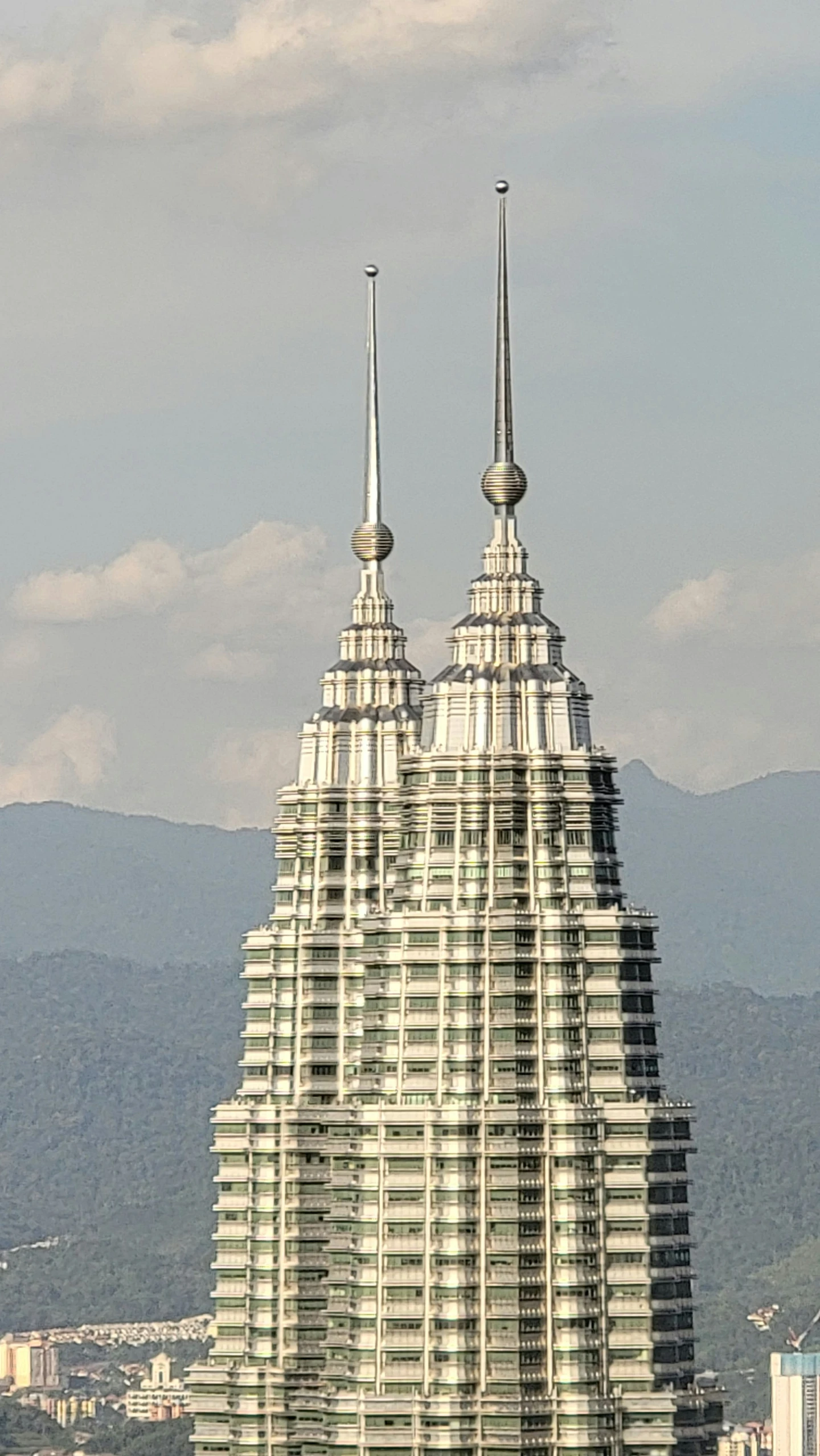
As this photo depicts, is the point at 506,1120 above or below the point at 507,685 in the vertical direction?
below

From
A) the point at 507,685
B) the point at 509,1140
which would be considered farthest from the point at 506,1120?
the point at 507,685

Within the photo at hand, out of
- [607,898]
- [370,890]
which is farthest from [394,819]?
[607,898]

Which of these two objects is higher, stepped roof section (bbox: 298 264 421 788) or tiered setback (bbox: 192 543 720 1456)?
stepped roof section (bbox: 298 264 421 788)

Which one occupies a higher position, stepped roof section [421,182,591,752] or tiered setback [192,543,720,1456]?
stepped roof section [421,182,591,752]

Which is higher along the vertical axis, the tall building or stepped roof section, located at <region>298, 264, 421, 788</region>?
stepped roof section, located at <region>298, 264, 421, 788</region>

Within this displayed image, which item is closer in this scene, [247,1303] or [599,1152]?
[599,1152]

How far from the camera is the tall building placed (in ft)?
301

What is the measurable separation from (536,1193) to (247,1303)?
36.9ft

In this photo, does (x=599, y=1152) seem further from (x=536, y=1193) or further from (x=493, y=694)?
(x=493, y=694)

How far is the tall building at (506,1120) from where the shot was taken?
301 feet

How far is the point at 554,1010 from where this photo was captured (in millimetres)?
93062

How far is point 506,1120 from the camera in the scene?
3639 inches

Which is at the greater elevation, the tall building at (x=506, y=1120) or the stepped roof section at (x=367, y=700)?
the stepped roof section at (x=367, y=700)

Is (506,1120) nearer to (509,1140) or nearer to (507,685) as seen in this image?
(509,1140)
